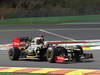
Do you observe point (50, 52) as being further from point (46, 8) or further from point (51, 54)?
point (46, 8)

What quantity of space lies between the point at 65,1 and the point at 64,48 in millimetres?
42200

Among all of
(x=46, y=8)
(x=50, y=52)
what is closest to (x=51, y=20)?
(x=46, y=8)

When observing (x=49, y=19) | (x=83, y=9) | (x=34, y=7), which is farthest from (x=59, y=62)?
(x=34, y=7)

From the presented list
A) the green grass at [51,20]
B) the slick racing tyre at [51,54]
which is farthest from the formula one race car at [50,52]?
the green grass at [51,20]

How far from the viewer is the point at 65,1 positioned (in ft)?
174

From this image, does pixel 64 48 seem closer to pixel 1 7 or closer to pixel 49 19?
pixel 49 19

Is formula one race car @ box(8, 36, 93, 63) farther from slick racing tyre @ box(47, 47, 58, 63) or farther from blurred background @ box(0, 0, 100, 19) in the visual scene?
blurred background @ box(0, 0, 100, 19)

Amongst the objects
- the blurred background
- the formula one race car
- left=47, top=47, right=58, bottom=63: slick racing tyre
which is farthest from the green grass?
left=47, top=47, right=58, bottom=63: slick racing tyre

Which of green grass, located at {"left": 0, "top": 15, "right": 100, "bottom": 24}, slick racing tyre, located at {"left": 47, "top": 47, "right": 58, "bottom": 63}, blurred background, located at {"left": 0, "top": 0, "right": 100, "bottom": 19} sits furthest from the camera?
blurred background, located at {"left": 0, "top": 0, "right": 100, "bottom": 19}

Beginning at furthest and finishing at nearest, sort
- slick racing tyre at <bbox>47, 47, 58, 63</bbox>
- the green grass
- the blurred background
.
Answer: the blurred background
the green grass
slick racing tyre at <bbox>47, 47, 58, 63</bbox>

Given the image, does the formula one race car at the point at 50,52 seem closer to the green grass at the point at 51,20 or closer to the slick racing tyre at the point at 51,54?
the slick racing tyre at the point at 51,54

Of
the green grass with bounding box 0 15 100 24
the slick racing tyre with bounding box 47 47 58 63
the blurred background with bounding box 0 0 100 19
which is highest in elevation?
the blurred background with bounding box 0 0 100 19

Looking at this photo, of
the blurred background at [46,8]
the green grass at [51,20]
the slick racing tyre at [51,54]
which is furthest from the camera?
the blurred background at [46,8]

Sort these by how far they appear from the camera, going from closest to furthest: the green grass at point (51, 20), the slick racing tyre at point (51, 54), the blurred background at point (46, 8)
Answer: the slick racing tyre at point (51, 54), the green grass at point (51, 20), the blurred background at point (46, 8)
